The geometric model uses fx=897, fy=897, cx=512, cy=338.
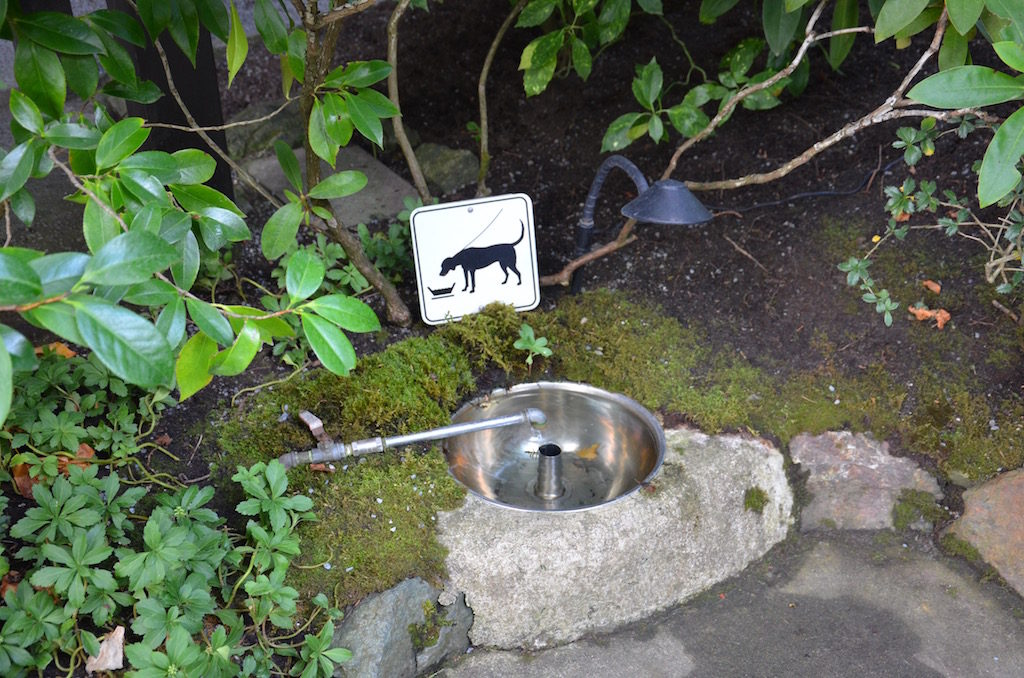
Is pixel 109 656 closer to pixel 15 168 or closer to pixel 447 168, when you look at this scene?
pixel 15 168

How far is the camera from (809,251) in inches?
113

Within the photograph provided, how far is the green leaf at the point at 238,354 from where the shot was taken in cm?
136

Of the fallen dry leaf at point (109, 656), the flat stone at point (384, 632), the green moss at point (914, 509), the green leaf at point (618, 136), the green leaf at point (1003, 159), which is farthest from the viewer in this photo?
the green leaf at point (618, 136)

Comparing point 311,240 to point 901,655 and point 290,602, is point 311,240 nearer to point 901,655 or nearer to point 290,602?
point 290,602

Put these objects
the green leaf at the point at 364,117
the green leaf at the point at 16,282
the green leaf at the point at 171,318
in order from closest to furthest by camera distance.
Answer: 1. the green leaf at the point at 16,282
2. the green leaf at the point at 171,318
3. the green leaf at the point at 364,117

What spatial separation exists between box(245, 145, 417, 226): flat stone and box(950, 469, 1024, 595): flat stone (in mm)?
2052

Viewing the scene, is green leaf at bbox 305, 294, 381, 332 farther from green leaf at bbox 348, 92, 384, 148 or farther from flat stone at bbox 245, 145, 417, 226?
flat stone at bbox 245, 145, 417, 226

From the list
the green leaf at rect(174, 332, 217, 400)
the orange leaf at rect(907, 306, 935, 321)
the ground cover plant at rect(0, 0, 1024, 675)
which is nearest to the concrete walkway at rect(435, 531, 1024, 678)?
the ground cover plant at rect(0, 0, 1024, 675)

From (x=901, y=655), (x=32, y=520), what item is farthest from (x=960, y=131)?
(x=32, y=520)

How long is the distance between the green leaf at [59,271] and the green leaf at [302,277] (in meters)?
0.33

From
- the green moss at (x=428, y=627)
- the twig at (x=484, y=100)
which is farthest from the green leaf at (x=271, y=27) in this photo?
the green moss at (x=428, y=627)

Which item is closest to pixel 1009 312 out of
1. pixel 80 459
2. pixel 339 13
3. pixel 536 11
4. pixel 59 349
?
pixel 536 11

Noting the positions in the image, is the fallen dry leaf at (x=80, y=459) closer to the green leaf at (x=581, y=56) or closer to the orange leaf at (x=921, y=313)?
the green leaf at (x=581, y=56)

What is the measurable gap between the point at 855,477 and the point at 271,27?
1.94 metres
